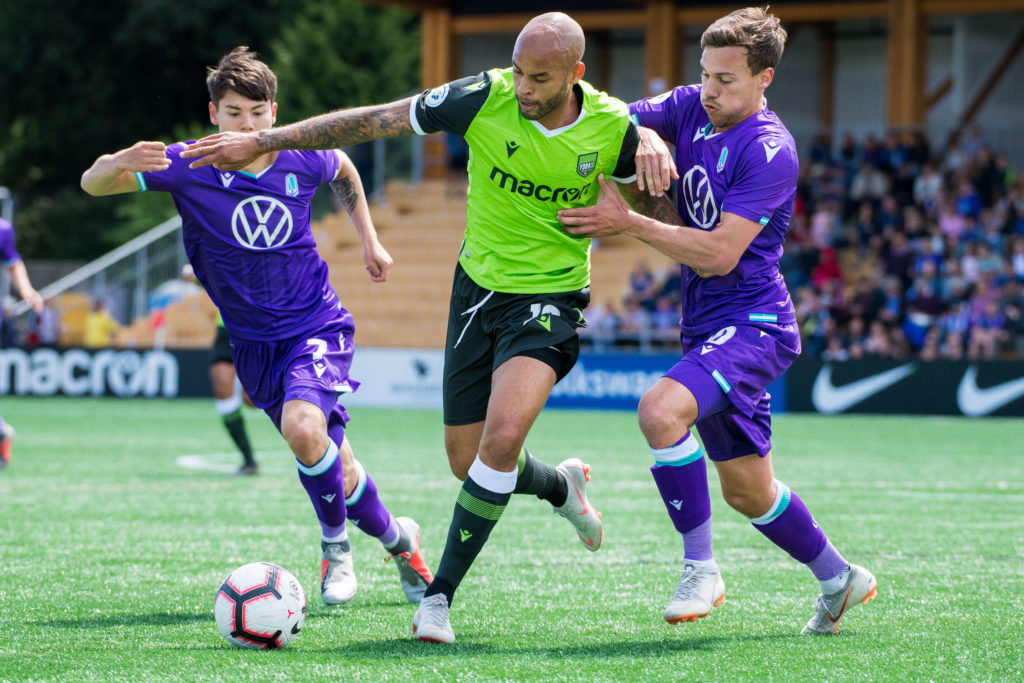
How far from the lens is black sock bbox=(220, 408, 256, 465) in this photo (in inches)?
421

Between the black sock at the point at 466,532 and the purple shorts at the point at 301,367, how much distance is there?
1015 mm

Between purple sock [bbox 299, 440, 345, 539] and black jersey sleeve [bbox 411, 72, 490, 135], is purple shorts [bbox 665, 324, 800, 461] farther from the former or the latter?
purple sock [bbox 299, 440, 345, 539]

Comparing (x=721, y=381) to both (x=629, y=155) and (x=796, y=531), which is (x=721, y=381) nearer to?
(x=796, y=531)

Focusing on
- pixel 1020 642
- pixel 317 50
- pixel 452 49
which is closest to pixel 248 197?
pixel 1020 642

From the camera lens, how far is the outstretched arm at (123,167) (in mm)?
5250

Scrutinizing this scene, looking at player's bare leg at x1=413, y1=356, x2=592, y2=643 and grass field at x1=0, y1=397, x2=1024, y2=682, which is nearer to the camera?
grass field at x1=0, y1=397, x2=1024, y2=682

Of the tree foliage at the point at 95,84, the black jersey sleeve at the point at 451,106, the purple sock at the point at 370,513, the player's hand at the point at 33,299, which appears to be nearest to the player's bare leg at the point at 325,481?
the purple sock at the point at 370,513

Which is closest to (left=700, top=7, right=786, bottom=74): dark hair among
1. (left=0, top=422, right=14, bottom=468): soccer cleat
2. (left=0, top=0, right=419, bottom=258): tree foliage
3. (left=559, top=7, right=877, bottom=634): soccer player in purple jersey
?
(left=559, top=7, right=877, bottom=634): soccer player in purple jersey

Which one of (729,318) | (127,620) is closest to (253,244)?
(127,620)

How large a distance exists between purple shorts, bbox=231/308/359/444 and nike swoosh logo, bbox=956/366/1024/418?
14.3 meters

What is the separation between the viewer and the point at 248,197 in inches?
231

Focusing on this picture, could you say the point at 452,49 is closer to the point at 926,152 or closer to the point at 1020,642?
the point at 926,152

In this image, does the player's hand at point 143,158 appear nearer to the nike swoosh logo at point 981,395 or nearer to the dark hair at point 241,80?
the dark hair at point 241,80

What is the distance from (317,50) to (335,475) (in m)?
34.6
